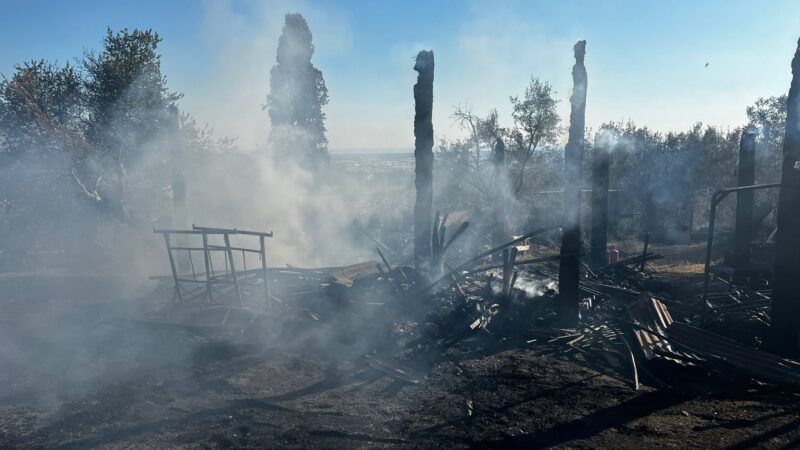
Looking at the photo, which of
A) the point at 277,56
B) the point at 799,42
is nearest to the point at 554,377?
the point at 799,42

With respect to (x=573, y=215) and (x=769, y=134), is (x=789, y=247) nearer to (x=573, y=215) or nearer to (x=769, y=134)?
(x=573, y=215)

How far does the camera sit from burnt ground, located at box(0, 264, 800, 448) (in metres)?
5.35

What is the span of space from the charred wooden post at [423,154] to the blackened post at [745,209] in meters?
8.57

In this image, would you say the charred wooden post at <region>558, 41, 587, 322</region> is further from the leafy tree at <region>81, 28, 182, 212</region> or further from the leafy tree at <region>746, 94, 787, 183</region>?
the leafy tree at <region>746, 94, 787, 183</region>

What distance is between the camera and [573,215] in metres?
9.15

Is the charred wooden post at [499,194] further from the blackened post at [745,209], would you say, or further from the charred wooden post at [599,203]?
the blackened post at [745,209]

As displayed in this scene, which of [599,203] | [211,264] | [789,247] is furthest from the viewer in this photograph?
[599,203]

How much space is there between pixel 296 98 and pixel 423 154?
17.9 meters

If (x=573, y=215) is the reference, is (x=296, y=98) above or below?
above

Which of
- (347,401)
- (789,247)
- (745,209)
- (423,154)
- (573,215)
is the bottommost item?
(347,401)

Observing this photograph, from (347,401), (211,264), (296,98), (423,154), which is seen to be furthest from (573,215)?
(296,98)

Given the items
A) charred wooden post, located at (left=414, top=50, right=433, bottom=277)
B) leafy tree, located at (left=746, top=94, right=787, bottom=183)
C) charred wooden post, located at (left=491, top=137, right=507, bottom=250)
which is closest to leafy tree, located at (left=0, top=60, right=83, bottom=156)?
charred wooden post, located at (left=414, top=50, right=433, bottom=277)

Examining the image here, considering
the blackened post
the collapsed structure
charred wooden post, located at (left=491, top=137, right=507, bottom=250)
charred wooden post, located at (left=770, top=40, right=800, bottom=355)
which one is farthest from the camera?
charred wooden post, located at (left=491, top=137, right=507, bottom=250)

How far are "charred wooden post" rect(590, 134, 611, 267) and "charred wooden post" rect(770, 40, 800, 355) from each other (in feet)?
23.5
